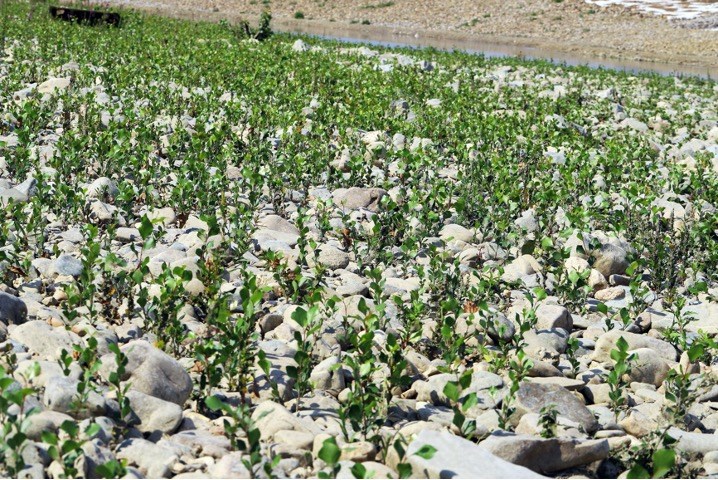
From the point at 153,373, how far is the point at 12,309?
1.28 m

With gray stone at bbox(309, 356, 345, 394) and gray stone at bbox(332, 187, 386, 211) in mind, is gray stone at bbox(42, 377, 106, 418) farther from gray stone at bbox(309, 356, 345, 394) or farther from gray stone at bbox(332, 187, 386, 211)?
gray stone at bbox(332, 187, 386, 211)

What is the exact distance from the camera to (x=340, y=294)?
6.11 metres

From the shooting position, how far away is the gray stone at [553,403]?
4668mm

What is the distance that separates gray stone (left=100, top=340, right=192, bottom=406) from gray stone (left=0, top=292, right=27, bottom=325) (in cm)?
94

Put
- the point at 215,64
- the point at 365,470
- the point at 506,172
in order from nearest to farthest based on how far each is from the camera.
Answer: the point at 365,470, the point at 506,172, the point at 215,64

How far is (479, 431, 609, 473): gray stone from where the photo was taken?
13.5 feet

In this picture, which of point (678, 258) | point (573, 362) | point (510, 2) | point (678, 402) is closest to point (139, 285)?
point (573, 362)

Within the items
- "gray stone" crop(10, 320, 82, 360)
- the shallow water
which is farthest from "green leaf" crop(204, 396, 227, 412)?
the shallow water

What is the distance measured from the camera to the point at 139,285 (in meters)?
5.39

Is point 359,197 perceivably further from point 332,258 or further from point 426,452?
point 426,452

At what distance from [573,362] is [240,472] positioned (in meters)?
2.51

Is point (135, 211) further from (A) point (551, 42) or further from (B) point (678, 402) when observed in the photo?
(A) point (551, 42)

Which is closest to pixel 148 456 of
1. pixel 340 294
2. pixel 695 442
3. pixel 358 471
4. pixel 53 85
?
pixel 358 471

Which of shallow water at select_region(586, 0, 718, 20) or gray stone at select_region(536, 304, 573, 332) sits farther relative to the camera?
shallow water at select_region(586, 0, 718, 20)
